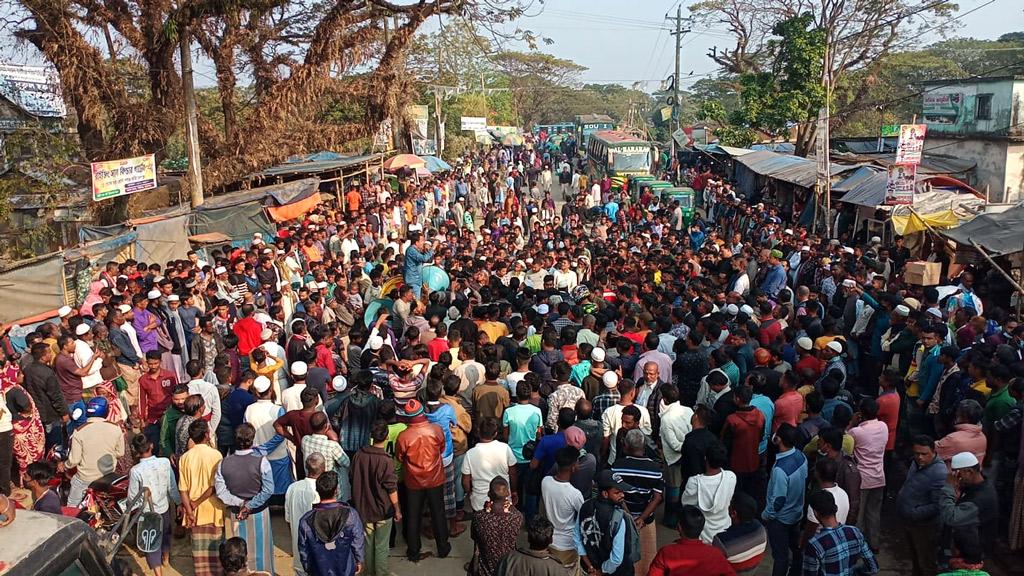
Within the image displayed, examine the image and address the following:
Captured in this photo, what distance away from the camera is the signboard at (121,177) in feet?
41.1

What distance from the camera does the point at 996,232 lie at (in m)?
10.3

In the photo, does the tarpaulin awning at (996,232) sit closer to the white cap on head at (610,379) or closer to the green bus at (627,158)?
the white cap on head at (610,379)

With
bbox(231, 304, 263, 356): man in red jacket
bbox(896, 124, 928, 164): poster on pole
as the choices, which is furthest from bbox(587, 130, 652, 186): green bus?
bbox(231, 304, 263, 356): man in red jacket

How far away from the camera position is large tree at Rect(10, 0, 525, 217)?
14.9 m

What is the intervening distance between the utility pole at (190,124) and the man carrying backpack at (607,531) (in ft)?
41.2

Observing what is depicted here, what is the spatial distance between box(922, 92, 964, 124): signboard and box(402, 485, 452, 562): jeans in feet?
61.5

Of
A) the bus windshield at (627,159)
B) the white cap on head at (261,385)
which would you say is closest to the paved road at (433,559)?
the white cap on head at (261,385)

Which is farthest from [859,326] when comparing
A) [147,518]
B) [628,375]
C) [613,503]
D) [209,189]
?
[209,189]

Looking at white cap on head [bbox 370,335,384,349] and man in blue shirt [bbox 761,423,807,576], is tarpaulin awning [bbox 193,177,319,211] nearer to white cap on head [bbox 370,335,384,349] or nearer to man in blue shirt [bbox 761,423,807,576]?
white cap on head [bbox 370,335,384,349]

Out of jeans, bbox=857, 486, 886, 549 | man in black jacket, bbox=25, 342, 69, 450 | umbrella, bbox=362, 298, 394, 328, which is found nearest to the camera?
jeans, bbox=857, 486, 886, 549

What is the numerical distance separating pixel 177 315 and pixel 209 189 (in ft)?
30.2

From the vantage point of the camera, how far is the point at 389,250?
12195 mm

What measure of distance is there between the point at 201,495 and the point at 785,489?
4109mm

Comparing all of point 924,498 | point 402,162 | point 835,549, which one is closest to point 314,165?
point 402,162
